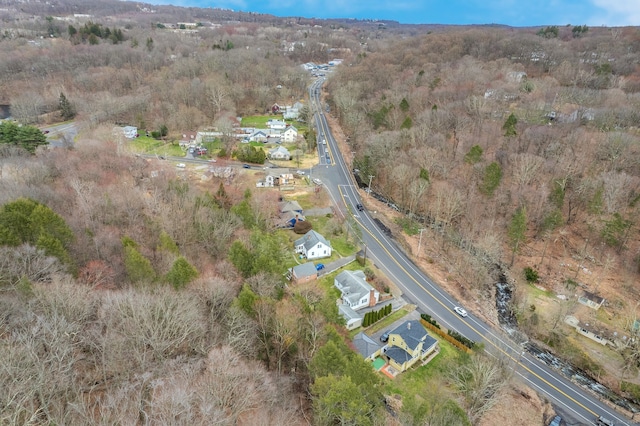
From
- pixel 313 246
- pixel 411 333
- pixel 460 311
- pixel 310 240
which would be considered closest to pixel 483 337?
pixel 460 311

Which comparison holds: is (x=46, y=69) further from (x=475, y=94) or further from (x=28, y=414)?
(x=28, y=414)

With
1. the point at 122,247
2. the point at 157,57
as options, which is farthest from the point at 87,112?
the point at 122,247

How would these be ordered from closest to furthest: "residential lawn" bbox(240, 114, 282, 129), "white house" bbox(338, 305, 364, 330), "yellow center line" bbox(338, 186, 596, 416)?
1. "yellow center line" bbox(338, 186, 596, 416)
2. "white house" bbox(338, 305, 364, 330)
3. "residential lawn" bbox(240, 114, 282, 129)

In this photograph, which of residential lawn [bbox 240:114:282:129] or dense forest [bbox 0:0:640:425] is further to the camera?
residential lawn [bbox 240:114:282:129]

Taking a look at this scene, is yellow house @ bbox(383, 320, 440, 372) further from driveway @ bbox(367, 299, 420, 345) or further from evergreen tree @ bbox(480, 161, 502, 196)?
evergreen tree @ bbox(480, 161, 502, 196)

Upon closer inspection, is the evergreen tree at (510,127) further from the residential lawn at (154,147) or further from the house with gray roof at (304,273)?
the residential lawn at (154,147)

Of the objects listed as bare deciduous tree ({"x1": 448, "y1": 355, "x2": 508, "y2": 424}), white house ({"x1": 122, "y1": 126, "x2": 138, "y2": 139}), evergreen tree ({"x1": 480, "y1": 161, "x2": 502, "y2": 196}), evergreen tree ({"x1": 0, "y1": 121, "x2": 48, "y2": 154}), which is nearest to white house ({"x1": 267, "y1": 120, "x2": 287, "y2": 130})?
white house ({"x1": 122, "y1": 126, "x2": 138, "y2": 139})
